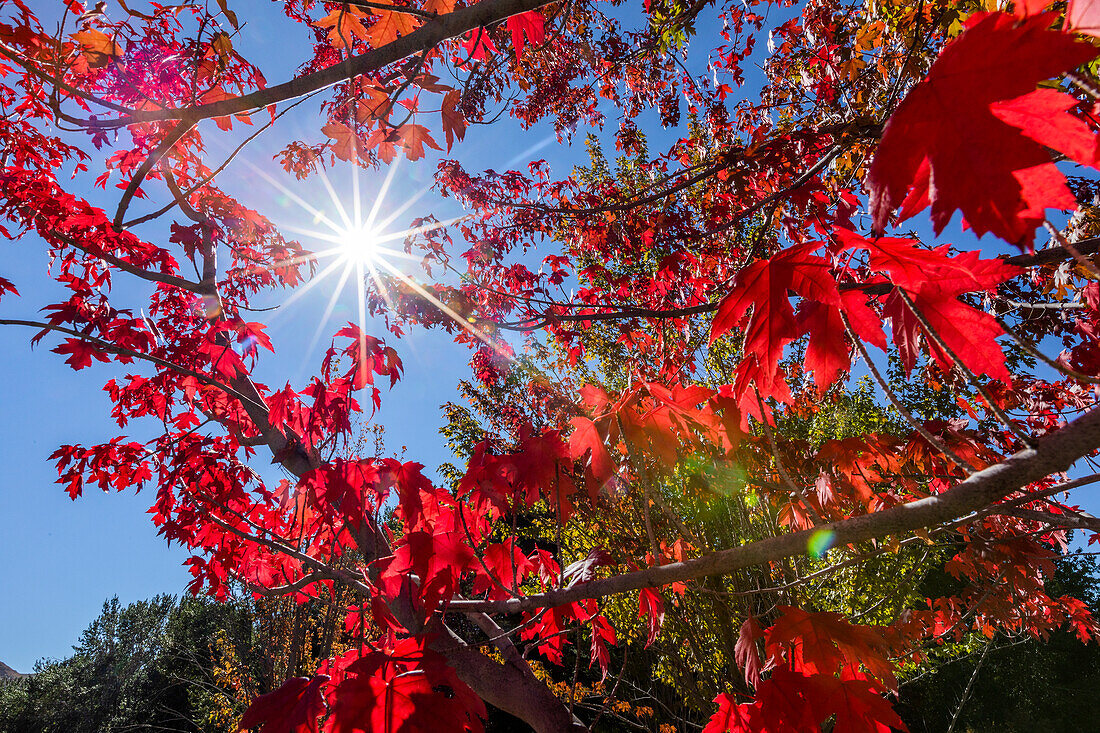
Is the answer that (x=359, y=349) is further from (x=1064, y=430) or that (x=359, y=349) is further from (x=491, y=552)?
(x=1064, y=430)

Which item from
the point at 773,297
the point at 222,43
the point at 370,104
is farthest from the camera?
the point at 370,104

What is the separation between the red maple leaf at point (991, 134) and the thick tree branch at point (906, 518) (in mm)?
343

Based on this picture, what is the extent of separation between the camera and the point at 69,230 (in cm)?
335

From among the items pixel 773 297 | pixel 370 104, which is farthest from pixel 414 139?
pixel 773 297

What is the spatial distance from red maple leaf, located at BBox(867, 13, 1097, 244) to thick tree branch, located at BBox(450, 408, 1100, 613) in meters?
0.34

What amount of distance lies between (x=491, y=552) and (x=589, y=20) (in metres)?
4.61

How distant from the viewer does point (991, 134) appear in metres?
0.58

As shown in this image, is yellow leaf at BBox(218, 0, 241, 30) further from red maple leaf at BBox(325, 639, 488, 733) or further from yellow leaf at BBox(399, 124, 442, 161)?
red maple leaf at BBox(325, 639, 488, 733)

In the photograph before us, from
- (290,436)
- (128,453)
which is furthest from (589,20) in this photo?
(128,453)

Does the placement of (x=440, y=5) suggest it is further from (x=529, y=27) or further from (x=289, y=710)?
(x=289, y=710)

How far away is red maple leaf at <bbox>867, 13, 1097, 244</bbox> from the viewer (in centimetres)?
55

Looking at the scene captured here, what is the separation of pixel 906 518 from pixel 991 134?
0.67 metres

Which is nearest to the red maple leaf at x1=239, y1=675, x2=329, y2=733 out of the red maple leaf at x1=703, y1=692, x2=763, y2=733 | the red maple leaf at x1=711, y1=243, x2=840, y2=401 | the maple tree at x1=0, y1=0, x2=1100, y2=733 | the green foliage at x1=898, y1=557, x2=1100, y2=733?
the maple tree at x1=0, y1=0, x2=1100, y2=733

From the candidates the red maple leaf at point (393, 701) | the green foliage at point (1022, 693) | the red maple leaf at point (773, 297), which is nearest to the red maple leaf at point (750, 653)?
the red maple leaf at point (393, 701)
